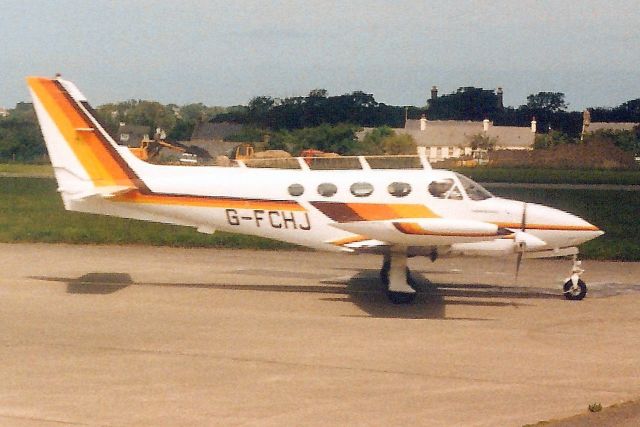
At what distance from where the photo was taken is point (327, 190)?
46.3 feet

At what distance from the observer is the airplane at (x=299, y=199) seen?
13836 millimetres

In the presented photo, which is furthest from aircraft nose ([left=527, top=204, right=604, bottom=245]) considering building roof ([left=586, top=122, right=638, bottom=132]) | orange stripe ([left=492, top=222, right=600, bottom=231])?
building roof ([left=586, top=122, right=638, bottom=132])

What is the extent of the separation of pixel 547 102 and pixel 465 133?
A: 98.0 feet

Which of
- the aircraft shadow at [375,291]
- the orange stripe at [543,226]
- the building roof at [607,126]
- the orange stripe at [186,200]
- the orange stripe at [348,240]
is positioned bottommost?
the aircraft shadow at [375,291]

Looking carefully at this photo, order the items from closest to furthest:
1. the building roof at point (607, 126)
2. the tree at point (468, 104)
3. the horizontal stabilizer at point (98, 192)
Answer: the horizontal stabilizer at point (98, 192) < the tree at point (468, 104) < the building roof at point (607, 126)

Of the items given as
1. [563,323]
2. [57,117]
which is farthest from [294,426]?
[57,117]

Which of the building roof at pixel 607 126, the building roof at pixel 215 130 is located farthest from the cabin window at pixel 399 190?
the building roof at pixel 607 126

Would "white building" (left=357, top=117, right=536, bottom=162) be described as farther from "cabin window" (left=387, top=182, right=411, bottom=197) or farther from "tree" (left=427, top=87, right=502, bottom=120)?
"cabin window" (left=387, top=182, right=411, bottom=197)

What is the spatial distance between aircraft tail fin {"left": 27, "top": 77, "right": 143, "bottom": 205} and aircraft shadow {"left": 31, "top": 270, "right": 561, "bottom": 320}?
5.40 ft

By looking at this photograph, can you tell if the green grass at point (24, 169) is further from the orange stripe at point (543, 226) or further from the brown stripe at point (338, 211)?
the orange stripe at point (543, 226)

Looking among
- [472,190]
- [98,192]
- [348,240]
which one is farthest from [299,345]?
[98,192]

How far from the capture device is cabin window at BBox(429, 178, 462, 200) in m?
13.9

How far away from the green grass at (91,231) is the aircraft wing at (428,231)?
27.2ft

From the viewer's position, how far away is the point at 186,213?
14.3m
